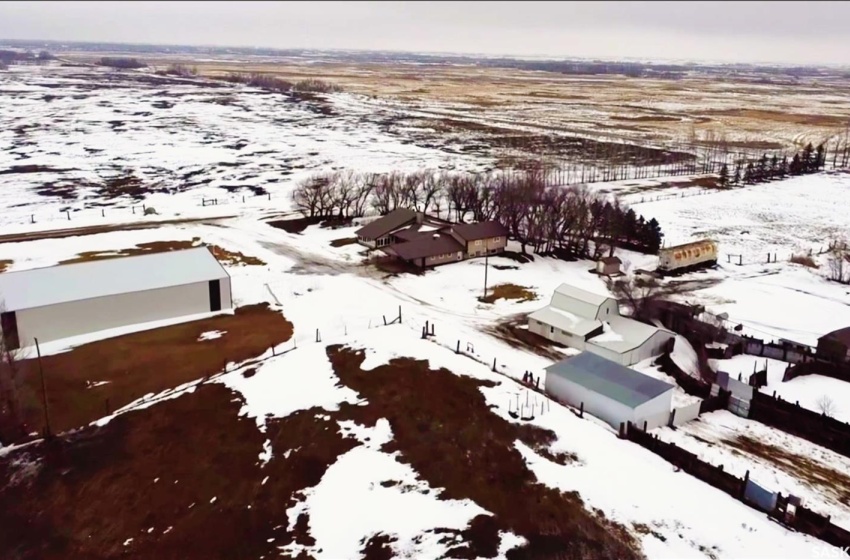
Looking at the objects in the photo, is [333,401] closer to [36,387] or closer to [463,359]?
[463,359]

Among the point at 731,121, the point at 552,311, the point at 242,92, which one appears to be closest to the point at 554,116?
the point at 731,121

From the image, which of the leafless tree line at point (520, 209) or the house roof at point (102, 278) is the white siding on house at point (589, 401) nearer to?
the house roof at point (102, 278)

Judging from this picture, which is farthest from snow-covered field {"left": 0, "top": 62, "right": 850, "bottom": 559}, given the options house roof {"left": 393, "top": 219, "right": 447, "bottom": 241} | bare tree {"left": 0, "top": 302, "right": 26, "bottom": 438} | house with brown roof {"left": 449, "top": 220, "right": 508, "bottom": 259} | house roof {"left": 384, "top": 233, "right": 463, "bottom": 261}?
bare tree {"left": 0, "top": 302, "right": 26, "bottom": 438}

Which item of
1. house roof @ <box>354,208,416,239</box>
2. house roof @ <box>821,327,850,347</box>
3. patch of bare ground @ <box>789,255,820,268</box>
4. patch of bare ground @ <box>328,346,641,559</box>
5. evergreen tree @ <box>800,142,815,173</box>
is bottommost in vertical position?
patch of bare ground @ <box>328,346,641,559</box>

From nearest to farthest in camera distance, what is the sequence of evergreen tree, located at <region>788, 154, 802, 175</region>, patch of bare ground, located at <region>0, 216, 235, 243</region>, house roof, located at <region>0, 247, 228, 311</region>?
house roof, located at <region>0, 247, 228, 311</region> < patch of bare ground, located at <region>0, 216, 235, 243</region> < evergreen tree, located at <region>788, 154, 802, 175</region>

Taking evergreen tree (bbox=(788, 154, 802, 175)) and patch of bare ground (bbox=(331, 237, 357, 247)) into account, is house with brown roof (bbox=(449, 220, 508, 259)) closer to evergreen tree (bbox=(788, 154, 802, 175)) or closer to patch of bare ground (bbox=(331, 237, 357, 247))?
patch of bare ground (bbox=(331, 237, 357, 247))

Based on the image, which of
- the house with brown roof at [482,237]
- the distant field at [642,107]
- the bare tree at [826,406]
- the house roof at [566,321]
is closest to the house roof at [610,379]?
the house roof at [566,321]

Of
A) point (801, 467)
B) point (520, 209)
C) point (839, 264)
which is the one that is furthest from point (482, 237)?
point (801, 467)
